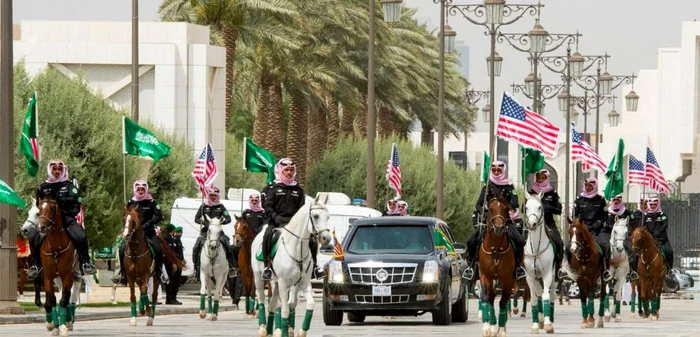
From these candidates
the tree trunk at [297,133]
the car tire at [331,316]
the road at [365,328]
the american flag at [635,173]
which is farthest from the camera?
the tree trunk at [297,133]

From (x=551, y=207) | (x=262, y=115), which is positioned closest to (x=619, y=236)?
(x=551, y=207)

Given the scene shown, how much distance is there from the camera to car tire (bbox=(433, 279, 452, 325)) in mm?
27250

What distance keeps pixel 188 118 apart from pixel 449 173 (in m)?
20.6

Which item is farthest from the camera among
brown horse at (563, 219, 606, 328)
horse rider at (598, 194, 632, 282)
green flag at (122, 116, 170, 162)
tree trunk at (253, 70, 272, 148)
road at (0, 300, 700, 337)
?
tree trunk at (253, 70, 272, 148)

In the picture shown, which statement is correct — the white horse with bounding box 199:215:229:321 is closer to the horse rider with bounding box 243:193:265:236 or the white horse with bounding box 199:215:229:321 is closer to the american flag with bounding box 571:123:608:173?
the horse rider with bounding box 243:193:265:236

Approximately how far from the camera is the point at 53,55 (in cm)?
5806

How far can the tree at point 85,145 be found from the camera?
43.9 m

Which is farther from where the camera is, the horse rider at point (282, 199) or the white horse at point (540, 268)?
the white horse at point (540, 268)

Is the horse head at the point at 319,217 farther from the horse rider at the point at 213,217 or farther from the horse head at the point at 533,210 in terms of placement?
the horse rider at the point at 213,217

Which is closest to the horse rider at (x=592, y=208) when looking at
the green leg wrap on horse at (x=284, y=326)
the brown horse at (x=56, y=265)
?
the green leg wrap on horse at (x=284, y=326)

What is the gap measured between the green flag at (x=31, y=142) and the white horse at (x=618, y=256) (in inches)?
393

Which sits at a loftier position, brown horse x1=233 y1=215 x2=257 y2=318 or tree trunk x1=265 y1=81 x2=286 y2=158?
tree trunk x1=265 y1=81 x2=286 y2=158

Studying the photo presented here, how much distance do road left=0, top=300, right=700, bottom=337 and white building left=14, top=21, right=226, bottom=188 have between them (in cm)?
2558

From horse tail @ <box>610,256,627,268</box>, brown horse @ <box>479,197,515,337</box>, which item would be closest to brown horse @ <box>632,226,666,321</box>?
horse tail @ <box>610,256,627,268</box>
